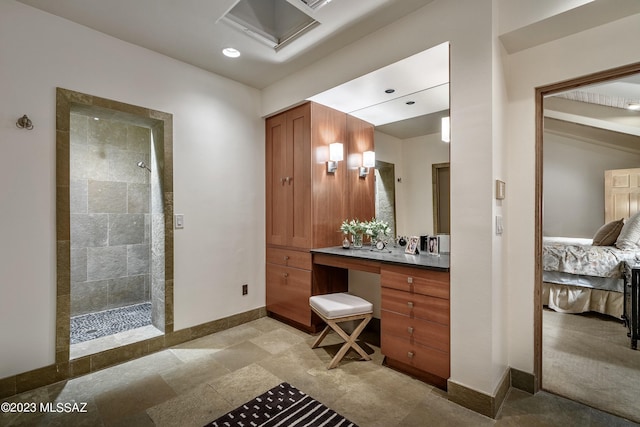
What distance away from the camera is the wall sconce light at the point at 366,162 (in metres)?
3.25

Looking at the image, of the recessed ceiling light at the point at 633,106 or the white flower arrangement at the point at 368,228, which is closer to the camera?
the recessed ceiling light at the point at 633,106

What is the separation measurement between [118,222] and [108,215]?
0.14 meters

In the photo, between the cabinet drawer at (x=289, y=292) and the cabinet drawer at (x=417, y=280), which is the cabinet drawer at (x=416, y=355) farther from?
the cabinet drawer at (x=289, y=292)

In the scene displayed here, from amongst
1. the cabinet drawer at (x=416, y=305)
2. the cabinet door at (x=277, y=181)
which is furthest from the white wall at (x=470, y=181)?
the cabinet door at (x=277, y=181)

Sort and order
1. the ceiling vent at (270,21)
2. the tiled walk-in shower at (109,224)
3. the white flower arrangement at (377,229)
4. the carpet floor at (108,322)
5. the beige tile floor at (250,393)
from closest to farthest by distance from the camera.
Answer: the beige tile floor at (250,393) < the ceiling vent at (270,21) < the carpet floor at (108,322) < the white flower arrangement at (377,229) < the tiled walk-in shower at (109,224)

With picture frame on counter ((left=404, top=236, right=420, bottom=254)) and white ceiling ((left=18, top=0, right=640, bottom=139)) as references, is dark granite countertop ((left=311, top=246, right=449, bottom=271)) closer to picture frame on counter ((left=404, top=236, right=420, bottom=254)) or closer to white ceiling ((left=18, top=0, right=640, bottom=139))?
picture frame on counter ((left=404, top=236, right=420, bottom=254))

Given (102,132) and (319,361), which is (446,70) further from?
(102,132)

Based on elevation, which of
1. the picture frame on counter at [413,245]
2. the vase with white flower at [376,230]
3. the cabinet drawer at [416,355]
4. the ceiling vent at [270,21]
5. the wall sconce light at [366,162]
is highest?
the ceiling vent at [270,21]

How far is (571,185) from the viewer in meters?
2.08

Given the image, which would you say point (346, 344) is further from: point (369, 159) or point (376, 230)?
point (369, 159)

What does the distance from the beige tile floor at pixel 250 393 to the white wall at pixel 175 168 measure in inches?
17.5

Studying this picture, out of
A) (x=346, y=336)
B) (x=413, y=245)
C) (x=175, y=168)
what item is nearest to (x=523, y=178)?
(x=413, y=245)

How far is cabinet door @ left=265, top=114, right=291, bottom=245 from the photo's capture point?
3240 mm

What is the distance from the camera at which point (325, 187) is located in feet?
10.0
